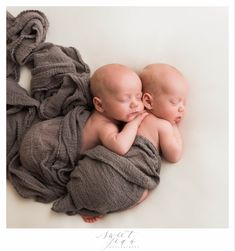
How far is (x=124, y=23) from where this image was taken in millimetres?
1279

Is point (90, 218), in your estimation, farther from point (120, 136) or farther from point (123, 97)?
point (123, 97)

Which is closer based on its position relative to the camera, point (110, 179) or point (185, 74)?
point (110, 179)

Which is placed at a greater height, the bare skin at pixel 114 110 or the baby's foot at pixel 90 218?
the bare skin at pixel 114 110

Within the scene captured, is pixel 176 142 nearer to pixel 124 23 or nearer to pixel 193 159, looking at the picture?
pixel 193 159

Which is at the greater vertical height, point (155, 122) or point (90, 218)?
point (155, 122)

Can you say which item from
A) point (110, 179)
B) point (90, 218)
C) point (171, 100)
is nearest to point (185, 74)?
point (171, 100)

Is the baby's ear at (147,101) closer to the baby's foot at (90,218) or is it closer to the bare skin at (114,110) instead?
the bare skin at (114,110)

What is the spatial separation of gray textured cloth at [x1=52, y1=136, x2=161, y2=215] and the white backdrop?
61 millimetres

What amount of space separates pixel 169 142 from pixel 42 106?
17.0 inches

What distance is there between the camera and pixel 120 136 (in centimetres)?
117

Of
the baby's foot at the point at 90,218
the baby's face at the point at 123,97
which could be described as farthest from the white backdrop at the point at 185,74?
the baby's face at the point at 123,97

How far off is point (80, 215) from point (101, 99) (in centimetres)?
38

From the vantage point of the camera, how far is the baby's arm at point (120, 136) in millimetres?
1161

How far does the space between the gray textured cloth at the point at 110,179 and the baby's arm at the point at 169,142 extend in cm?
3
